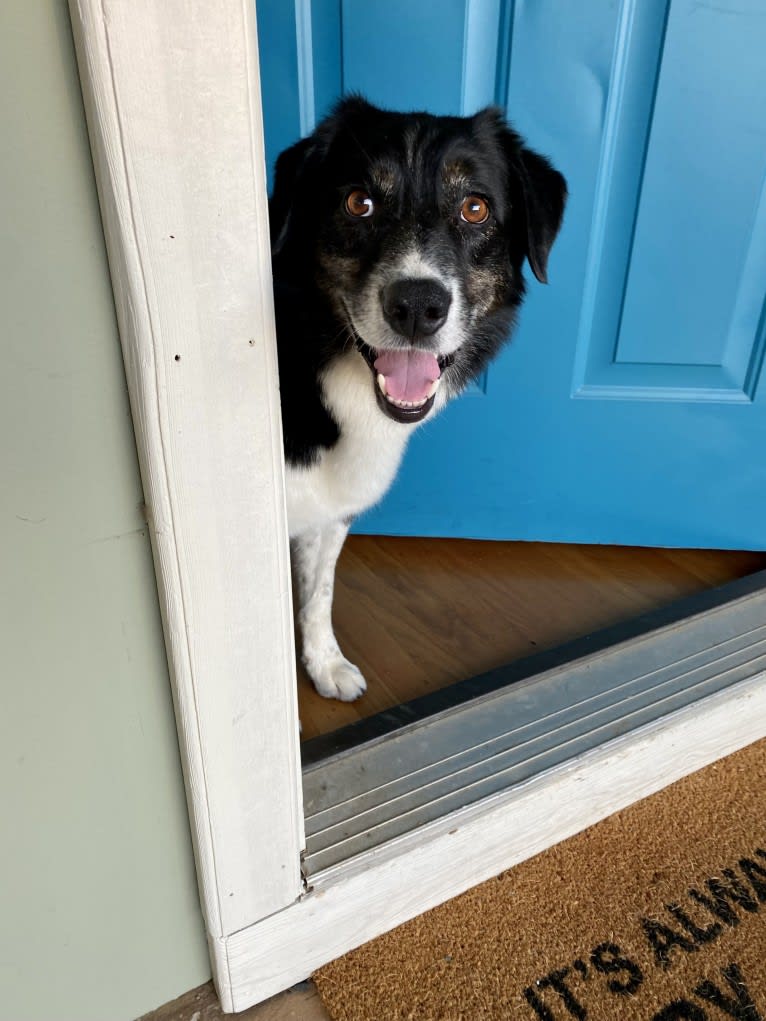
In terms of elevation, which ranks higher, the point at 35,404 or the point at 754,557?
the point at 35,404

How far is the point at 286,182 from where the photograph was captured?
116 centimetres

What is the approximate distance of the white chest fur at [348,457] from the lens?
118 cm

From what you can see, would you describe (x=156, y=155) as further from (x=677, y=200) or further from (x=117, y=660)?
(x=677, y=200)

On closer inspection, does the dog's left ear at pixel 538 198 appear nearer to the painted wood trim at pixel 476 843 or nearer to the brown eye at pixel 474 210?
the brown eye at pixel 474 210

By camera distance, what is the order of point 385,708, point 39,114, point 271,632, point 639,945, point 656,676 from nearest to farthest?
point 39,114 < point 271,632 < point 639,945 < point 656,676 < point 385,708

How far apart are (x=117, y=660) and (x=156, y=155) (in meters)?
0.44

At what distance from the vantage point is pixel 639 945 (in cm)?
100

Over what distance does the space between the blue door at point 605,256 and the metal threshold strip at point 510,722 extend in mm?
407

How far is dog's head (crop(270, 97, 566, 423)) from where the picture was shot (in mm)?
1086

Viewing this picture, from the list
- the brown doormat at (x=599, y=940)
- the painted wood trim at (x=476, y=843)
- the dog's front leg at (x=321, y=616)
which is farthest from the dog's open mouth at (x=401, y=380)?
the brown doormat at (x=599, y=940)

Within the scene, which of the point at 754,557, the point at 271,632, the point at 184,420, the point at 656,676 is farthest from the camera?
the point at 754,557

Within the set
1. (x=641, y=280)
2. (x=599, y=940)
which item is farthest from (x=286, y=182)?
(x=599, y=940)

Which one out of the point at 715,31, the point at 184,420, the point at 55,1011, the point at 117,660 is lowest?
the point at 55,1011

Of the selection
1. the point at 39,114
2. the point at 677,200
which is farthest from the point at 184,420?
the point at 677,200
